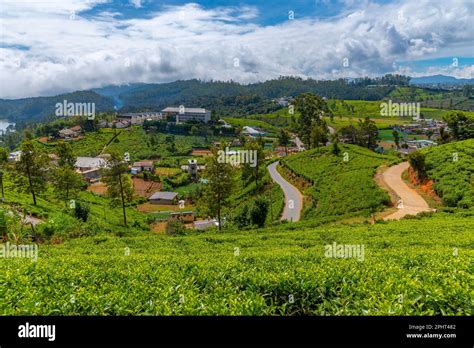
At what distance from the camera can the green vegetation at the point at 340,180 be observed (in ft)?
103

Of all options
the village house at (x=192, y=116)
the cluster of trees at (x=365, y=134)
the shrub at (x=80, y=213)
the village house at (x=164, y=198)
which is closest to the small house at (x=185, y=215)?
the village house at (x=164, y=198)

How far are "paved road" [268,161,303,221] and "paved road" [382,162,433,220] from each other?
939cm

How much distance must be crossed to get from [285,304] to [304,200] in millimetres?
36562

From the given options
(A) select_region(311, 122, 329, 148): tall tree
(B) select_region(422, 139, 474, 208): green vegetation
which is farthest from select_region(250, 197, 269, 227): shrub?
(A) select_region(311, 122, 329, 148): tall tree

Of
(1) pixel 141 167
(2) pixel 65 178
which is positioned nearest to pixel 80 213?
(2) pixel 65 178

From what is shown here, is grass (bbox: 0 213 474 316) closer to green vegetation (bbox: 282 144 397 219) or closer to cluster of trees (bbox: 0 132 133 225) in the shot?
green vegetation (bbox: 282 144 397 219)

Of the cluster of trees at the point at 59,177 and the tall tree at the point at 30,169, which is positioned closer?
the cluster of trees at the point at 59,177

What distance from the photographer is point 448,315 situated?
13.6 feet

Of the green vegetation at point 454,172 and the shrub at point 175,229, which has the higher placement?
the green vegetation at point 454,172

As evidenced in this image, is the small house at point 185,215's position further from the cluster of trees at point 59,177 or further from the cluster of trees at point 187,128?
the cluster of trees at point 187,128

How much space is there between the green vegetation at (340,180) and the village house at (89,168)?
46.1 meters

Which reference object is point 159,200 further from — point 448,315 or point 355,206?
point 448,315

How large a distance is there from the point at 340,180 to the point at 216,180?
16908mm

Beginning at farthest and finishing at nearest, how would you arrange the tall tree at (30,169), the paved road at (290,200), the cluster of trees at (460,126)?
the cluster of trees at (460,126)
the paved road at (290,200)
the tall tree at (30,169)
